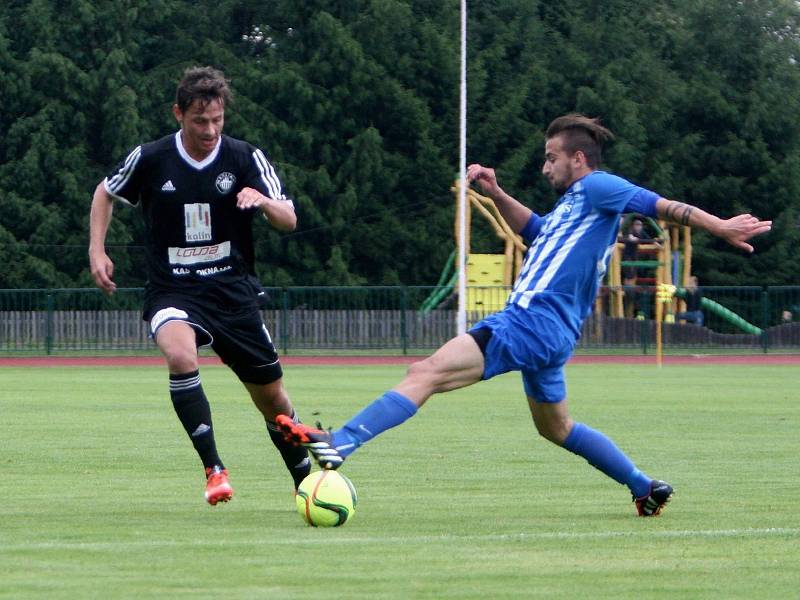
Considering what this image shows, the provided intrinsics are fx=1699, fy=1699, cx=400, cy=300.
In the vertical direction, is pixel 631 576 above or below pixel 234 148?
below

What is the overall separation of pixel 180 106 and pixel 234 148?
345 millimetres

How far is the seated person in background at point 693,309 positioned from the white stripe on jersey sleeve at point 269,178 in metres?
27.9

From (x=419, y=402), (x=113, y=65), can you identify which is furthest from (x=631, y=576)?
(x=113, y=65)

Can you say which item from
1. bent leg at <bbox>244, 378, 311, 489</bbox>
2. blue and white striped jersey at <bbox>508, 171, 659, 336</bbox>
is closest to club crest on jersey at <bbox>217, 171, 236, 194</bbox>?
bent leg at <bbox>244, 378, 311, 489</bbox>

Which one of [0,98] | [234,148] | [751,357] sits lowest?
[751,357]

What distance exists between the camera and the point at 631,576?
19.4 feet

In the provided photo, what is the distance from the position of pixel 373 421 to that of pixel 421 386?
282 millimetres

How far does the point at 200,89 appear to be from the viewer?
8.02 m

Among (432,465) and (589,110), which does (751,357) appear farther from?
(432,465)

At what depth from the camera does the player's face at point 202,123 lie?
810cm

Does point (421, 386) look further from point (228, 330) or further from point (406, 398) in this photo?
point (228, 330)

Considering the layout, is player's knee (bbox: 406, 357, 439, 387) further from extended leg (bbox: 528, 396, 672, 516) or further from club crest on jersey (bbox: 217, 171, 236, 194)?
club crest on jersey (bbox: 217, 171, 236, 194)

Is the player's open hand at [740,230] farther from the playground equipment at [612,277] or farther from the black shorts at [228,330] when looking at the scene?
the playground equipment at [612,277]

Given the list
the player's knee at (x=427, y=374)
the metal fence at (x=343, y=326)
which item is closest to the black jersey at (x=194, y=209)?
the player's knee at (x=427, y=374)
